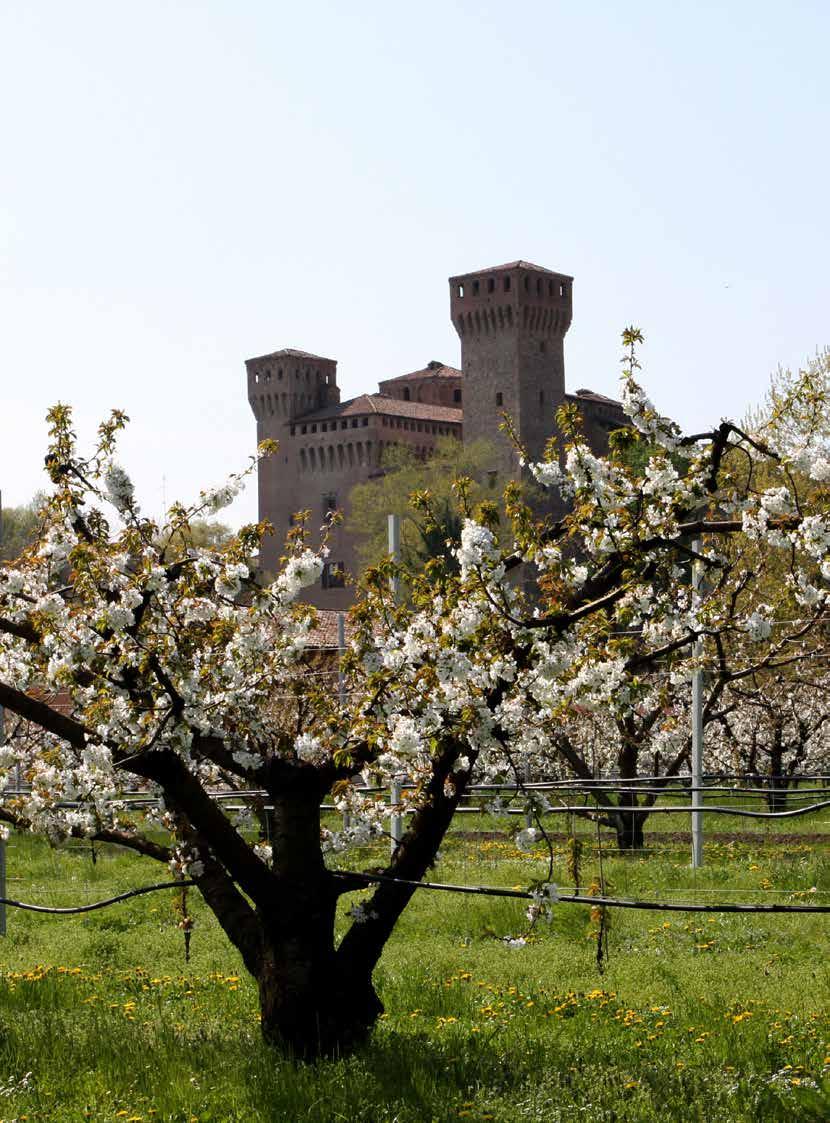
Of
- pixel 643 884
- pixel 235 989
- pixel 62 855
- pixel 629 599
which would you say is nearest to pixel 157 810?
pixel 235 989

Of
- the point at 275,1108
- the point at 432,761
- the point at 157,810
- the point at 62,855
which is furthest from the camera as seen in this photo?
the point at 62,855

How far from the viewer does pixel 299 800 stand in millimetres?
8234

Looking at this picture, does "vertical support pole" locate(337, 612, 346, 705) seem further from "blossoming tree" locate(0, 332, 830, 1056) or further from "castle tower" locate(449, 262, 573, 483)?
"castle tower" locate(449, 262, 573, 483)

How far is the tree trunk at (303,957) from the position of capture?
26.4 feet

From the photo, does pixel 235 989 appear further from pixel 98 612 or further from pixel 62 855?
pixel 62 855

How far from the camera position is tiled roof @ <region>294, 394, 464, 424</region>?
8906 centimetres

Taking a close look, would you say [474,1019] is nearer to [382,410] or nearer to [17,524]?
[382,410]

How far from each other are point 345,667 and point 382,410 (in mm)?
81122

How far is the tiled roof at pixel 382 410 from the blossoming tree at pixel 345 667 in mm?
79752

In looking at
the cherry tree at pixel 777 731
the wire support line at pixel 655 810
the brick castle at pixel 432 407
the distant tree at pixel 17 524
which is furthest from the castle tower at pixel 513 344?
the wire support line at pixel 655 810

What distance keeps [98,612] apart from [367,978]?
2.63 metres

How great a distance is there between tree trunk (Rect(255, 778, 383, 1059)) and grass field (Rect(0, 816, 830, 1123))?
0.23 metres

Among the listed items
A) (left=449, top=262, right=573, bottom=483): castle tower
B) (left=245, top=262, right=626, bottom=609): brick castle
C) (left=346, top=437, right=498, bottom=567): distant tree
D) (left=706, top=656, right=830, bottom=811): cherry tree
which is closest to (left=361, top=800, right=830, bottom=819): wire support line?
(left=706, top=656, right=830, bottom=811): cherry tree

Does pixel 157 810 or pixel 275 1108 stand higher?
pixel 157 810
